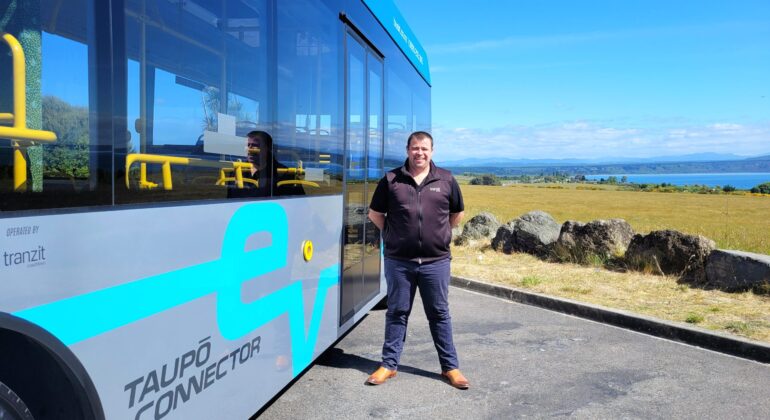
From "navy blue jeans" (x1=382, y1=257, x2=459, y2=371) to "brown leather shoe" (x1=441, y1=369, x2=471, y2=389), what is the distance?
48 mm

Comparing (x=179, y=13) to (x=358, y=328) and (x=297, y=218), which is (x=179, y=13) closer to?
(x=297, y=218)

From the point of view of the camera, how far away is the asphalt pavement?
187 inches

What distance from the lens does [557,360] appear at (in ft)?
19.9

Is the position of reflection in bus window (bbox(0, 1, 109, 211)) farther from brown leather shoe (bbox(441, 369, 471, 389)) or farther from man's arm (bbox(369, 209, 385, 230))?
brown leather shoe (bbox(441, 369, 471, 389))

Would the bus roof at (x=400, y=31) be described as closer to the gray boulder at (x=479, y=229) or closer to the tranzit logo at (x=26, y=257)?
the tranzit logo at (x=26, y=257)

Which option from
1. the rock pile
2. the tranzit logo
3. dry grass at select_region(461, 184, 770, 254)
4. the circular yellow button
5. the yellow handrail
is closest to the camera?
the tranzit logo

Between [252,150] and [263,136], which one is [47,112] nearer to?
[252,150]

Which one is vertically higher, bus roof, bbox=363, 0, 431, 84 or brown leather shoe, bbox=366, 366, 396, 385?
bus roof, bbox=363, 0, 431, 84

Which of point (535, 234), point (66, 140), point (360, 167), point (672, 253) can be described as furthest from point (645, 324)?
point (66, 140)

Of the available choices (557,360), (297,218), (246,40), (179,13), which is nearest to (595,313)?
(557,360)

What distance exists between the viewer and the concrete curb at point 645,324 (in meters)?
6.27

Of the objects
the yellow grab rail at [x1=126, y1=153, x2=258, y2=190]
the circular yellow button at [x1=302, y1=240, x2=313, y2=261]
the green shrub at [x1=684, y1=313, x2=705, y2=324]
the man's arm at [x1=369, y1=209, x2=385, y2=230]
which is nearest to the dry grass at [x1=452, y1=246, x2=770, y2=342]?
the green shrub at [x1=684, y1=313, x2=705, y2=324]

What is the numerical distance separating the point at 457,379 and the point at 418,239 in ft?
4.13

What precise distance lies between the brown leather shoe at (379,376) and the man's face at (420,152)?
5.79ft
